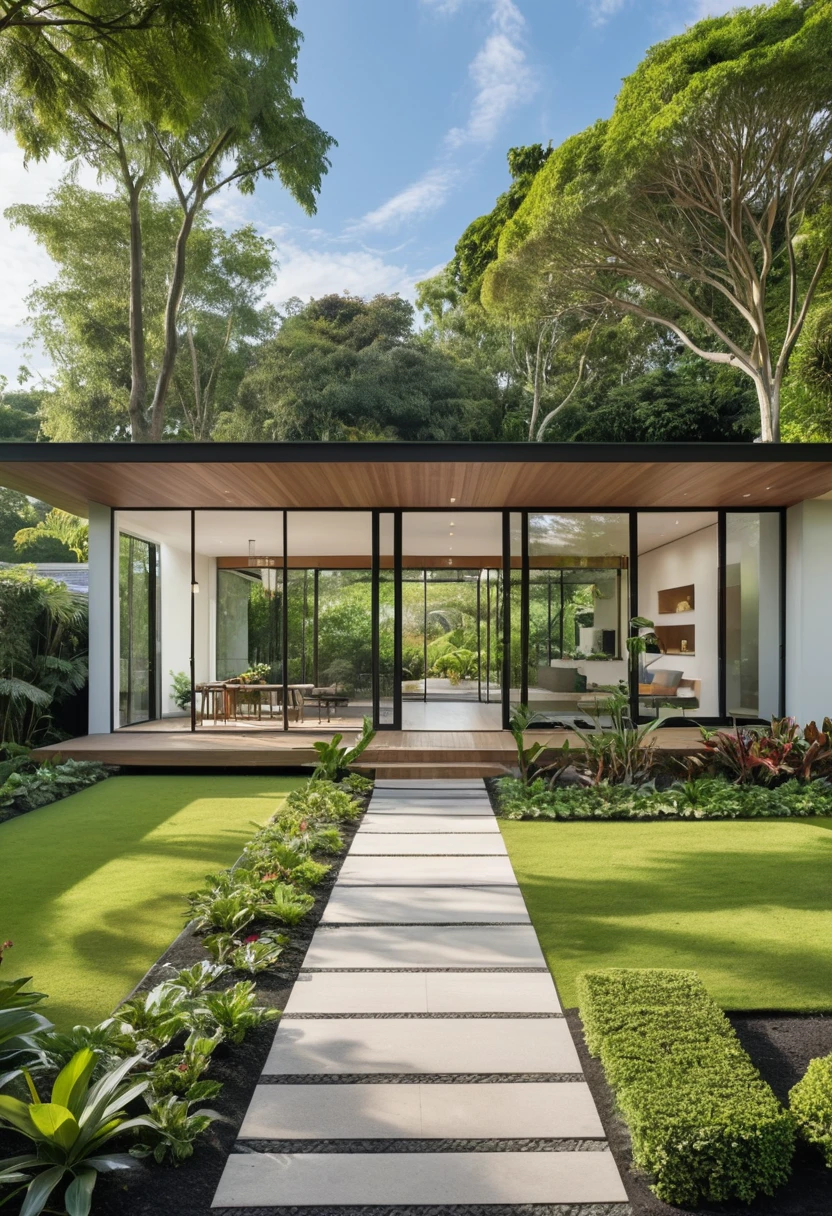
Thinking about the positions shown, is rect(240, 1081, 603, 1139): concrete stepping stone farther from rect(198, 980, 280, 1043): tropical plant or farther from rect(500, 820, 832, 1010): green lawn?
rect(500, 820, 832, 1010): green lawn

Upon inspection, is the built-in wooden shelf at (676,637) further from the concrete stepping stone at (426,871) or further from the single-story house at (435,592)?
→ the concrete stepping stone at (426,871)

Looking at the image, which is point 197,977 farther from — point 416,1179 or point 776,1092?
point 776,1092

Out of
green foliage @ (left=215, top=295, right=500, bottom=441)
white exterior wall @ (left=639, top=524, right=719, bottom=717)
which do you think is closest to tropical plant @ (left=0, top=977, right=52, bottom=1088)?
white exterior wall @ (left=639, top=524, right=719, bottom=717)

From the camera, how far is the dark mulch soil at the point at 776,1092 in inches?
82.6

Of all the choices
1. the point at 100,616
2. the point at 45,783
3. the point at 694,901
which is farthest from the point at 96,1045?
the point at 100,616

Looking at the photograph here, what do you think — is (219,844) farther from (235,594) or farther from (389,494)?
(235,594)

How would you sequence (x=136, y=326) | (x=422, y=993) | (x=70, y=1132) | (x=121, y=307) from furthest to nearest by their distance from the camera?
1. (x=121, y=307)
2. (x=136, y=326)
3. (x=422, y=993)
4. (x=70, y=1132)

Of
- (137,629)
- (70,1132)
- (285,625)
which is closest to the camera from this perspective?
(70,1132)

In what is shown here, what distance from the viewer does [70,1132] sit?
2.12 m

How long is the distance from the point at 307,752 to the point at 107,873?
3.92 meters

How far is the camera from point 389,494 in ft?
32.8

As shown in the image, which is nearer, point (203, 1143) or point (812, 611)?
point (203, 1143)

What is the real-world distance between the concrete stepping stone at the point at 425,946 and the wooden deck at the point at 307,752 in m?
4.52

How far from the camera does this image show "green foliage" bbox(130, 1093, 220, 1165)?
2.26m
